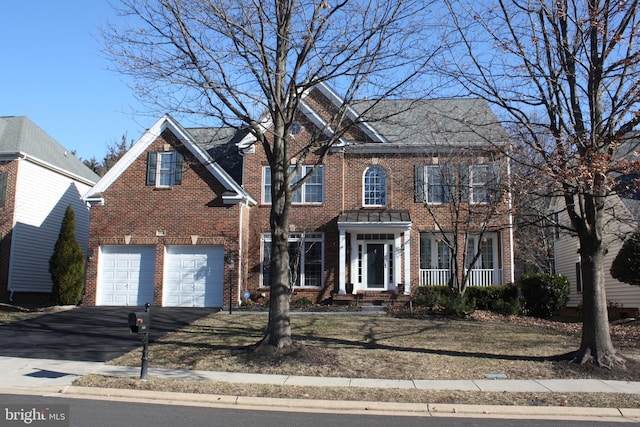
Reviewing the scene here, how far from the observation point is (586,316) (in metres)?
10.0

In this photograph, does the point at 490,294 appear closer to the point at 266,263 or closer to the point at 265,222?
the point at 266,263

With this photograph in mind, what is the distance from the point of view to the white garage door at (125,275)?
19.2 meters

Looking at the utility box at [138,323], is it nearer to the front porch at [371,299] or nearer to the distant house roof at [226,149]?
the front porch at [371,299]

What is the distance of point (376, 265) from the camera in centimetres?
2052

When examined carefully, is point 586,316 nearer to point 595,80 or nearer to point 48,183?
point 595,80

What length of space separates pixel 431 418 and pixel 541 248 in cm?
2992

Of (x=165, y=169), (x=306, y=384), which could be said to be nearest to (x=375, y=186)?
(x=165, y=169)

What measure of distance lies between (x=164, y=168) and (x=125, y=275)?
412 centimetres

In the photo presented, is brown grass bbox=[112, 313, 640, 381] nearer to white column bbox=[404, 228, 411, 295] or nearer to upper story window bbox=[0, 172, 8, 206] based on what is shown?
white column bbox=[404, 228, 411, 295]

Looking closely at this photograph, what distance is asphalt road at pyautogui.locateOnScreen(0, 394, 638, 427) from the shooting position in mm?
6875

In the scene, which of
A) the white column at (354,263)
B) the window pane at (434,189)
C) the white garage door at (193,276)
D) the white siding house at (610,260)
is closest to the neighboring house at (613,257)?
the white siding house at (610,260)

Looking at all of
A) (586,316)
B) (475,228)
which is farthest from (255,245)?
(586,316)

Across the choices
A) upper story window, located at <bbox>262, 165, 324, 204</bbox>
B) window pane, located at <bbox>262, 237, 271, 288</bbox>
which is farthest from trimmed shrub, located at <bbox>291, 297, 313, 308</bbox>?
upper story window, located at <bbox>262, 165, 324, 204</bbox>

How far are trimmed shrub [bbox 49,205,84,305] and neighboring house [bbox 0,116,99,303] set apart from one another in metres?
3.59
